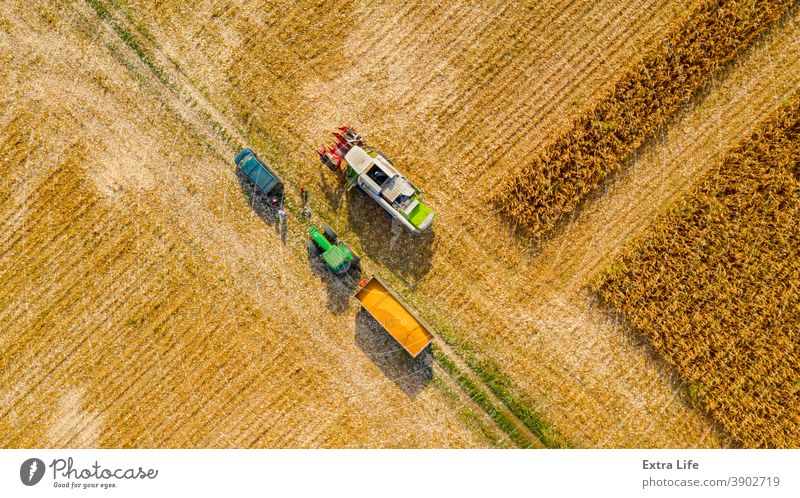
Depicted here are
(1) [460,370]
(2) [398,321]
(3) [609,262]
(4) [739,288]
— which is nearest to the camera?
(2) [398,321]

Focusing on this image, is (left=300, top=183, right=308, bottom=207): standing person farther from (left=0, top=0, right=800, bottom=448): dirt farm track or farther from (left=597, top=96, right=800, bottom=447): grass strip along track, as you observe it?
(left=597, top=96, right=800, bottom=447): grass strip along track

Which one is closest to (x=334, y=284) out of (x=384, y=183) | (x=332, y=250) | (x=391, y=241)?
(x=332, y=250)

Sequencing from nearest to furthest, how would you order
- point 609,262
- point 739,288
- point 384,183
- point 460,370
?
point 384,183, point 739,288, point 609,262, point 460,370

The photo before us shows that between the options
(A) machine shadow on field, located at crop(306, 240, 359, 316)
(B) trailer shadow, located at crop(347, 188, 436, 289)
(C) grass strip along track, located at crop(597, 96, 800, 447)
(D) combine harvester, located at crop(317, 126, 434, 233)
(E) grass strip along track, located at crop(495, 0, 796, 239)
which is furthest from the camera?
(A) machine shadow on field, located at crop(306, 240, 359, 316)

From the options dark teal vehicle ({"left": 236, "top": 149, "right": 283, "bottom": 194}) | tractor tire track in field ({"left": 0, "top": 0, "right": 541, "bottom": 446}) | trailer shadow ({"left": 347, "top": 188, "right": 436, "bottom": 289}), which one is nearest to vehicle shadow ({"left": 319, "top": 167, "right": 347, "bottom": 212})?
trailer shadow ({"left": 347, "top": 188, "right": 436, "bottom": 289})

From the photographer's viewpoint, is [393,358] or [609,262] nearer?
[609,262]

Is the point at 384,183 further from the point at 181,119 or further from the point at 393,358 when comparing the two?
the point at 181,119
